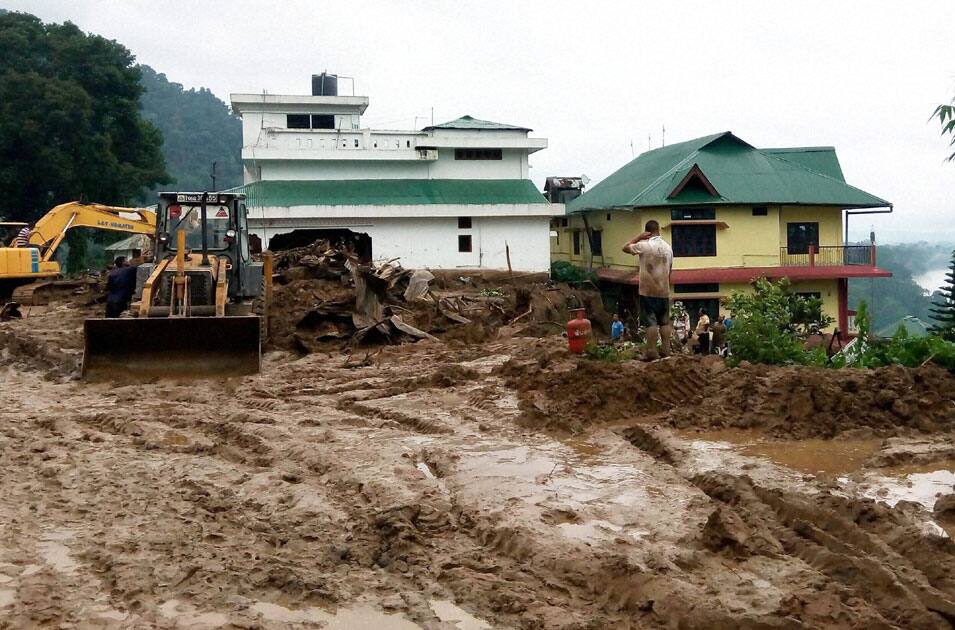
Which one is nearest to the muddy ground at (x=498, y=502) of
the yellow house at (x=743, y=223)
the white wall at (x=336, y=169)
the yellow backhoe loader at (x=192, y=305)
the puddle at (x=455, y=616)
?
the puddle at (x=455, y=616)

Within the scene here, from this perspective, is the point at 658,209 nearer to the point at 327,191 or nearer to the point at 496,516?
the point at 327,191

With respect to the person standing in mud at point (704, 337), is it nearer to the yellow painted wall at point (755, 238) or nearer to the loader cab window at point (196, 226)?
the loader cab window at point (196, 226)

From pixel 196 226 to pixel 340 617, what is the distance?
40.2ft

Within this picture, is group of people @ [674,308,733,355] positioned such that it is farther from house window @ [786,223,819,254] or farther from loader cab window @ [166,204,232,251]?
house window @ [786,223,819,254]

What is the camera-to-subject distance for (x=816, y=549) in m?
5.41

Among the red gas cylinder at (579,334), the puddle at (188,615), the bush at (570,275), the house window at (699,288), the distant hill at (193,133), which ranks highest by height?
the distant hill at (193,133)

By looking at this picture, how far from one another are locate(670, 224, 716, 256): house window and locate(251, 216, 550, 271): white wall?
559cm

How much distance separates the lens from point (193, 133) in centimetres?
10344

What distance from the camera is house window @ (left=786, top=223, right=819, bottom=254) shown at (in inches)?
1357

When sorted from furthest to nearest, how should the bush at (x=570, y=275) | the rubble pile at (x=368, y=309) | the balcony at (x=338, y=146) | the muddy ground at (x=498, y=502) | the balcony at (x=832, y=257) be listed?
the bush at (x=570, y=275), the balcony at (x=338, y=146), the balcony at (x=832, y=257), the rubble pile at (x=368, y=309), the muddy ground at (x=498, y=502)

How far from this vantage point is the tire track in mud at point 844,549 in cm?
457

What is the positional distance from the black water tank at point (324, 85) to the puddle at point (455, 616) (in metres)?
42.7

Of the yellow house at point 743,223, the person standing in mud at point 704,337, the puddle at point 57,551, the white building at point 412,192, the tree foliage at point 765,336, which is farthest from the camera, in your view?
the white building at point 412,192

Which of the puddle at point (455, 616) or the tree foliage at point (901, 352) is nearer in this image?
the puddle at point (455, 616)
